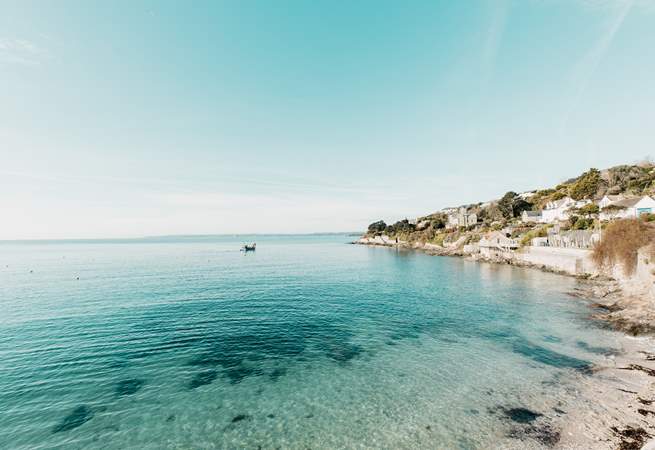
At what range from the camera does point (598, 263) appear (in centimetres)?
4791

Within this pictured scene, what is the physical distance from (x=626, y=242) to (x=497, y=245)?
41.5 m

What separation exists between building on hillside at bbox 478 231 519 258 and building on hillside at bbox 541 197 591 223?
91.6ft

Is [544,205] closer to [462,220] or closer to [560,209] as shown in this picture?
[560,209]

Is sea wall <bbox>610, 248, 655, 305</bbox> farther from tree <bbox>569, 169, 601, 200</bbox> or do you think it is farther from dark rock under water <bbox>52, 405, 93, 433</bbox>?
tree <bbox>569, 169, 601, 200</bbox>

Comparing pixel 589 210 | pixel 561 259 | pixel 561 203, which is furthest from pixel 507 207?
pixel 561 259

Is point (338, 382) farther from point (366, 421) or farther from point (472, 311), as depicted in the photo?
point (472, 311)

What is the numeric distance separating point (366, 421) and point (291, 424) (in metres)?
3.87

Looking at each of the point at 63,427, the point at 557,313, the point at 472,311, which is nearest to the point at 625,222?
the point at 557,313

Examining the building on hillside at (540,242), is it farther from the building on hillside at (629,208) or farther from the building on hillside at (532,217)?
the building on hillside at (532,217)

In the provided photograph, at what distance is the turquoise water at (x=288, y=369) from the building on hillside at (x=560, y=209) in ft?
255

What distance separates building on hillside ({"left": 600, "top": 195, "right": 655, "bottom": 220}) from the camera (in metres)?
64.8

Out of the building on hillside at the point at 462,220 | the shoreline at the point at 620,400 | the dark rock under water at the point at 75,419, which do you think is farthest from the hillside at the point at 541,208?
the dark rock under water at the point at 75,419

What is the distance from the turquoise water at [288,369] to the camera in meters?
13.5

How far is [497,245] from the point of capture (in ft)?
263
